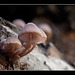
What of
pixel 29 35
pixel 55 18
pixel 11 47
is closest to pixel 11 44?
pixel 11 47

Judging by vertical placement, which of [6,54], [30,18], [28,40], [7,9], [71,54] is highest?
[7,9]

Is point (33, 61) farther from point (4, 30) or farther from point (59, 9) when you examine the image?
point (59, 9)

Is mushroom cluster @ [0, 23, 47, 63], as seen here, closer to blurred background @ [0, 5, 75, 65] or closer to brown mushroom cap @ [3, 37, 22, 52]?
brown mushroom cap @ [3, 37, 22, 52]

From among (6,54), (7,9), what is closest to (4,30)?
(6,54)

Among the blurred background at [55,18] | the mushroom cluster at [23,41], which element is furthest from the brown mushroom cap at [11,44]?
the blurred background at [55,18]

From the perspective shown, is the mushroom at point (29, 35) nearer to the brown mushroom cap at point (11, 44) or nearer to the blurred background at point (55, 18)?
the brown mushroom cap at point (11, 44)

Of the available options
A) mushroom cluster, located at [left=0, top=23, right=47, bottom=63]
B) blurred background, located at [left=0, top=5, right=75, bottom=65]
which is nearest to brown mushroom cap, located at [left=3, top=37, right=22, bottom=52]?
mushroom cluster, located at [left=0, top=23, right=47, bottom=63]

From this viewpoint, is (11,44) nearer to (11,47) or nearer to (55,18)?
(11,47)
